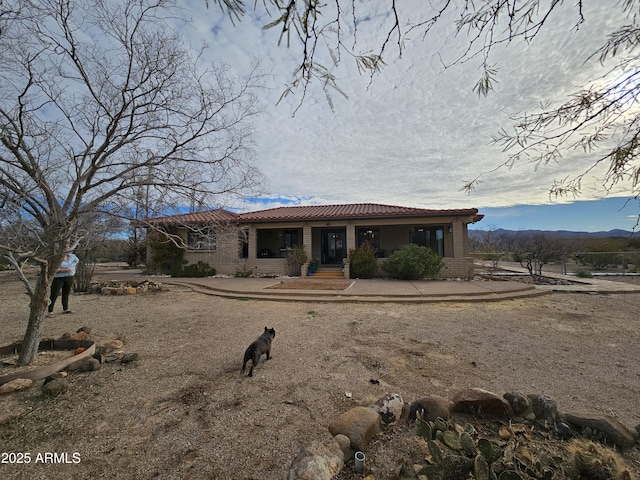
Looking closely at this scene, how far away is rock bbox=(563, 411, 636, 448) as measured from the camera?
1839 millimetres

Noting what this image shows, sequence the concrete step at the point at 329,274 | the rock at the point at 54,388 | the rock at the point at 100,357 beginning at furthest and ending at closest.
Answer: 1. the concrete step at the point at 329,274
2. the rock at the point at 100,357
3. the rock at the point at 54,388

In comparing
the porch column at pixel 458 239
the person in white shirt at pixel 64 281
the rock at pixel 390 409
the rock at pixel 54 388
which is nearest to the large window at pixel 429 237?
the porch column at pixel 458 239

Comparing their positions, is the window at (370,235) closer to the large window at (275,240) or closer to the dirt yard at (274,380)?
the large window at (275,240)

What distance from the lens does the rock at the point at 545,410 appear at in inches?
82.4

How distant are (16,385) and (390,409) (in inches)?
155

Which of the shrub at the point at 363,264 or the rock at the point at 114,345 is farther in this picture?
the shrub at the point at 363,264

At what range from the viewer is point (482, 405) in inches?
90.4

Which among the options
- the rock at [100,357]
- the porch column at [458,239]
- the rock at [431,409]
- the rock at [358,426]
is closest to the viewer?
the rock at [358,426]

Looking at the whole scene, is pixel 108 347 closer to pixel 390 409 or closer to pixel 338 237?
pixel 390 409

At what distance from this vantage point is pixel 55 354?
3852 mm

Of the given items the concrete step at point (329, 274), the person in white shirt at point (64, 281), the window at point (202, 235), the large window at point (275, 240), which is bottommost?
the concrete step at point (329, 274)

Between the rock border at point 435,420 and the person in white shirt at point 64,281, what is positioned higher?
the person in white shirt at point 64,281

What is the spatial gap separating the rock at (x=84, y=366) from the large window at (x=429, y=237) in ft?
47.8

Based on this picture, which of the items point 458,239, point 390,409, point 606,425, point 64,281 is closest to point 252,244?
point 64,281
